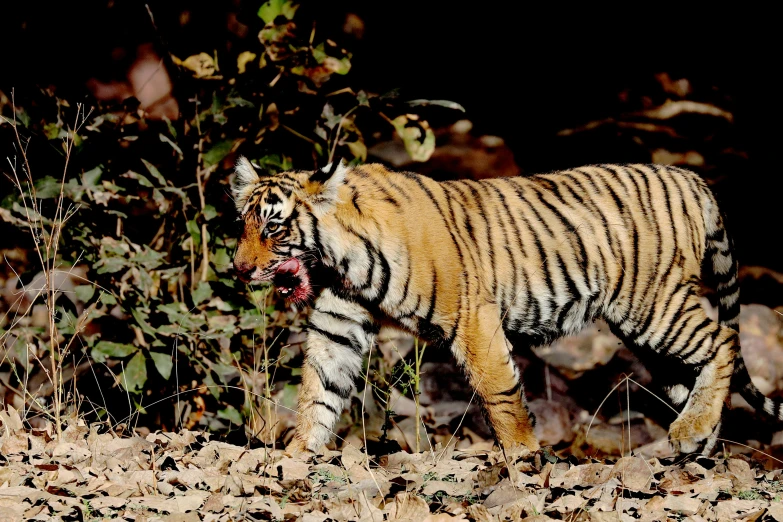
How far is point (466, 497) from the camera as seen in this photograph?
251 centimetres

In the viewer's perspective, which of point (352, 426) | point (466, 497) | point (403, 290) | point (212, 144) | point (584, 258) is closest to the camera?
point (466, 497)

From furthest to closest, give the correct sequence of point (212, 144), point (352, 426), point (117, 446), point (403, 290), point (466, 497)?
point (352, 426) → point (212, 144) → point (403, 290) → point (117, 446) → point (466, 497)

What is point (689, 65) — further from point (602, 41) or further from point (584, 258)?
point (584, 258)

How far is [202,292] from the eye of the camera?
4.27 meters

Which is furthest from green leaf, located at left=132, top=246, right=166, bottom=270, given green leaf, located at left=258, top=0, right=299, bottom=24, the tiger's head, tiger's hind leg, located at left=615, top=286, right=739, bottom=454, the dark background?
tiger's hind leg, located at left=615, top=286, right=739, bottom=454

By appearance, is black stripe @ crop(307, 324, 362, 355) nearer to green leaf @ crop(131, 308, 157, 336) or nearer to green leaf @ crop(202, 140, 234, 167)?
green leaf @ crop(131, 308, 157, 336)

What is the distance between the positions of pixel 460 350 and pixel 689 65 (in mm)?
3179

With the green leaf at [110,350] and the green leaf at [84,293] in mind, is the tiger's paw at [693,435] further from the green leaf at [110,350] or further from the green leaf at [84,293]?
the green leaf at [84,293]

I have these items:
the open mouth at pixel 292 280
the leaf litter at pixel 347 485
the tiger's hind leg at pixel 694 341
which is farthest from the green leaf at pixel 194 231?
the tiger's hind leg at pixel 694 341

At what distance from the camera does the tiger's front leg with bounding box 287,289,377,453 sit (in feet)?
12.3

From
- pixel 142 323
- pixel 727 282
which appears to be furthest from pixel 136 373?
pixel 727 282

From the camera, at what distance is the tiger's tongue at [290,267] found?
3639 millimetres

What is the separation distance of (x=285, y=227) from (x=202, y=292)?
2.90 feet

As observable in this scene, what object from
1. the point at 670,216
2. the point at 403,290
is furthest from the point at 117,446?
the point at 670,216
